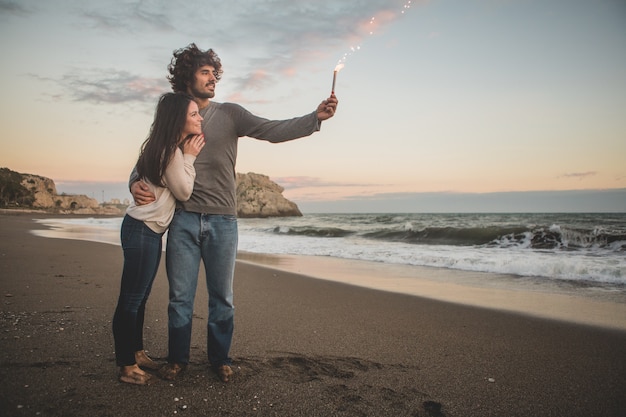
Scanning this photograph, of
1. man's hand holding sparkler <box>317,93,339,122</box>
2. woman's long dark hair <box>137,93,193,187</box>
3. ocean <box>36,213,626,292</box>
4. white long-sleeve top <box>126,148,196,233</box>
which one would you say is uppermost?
man's hand holding sparkler <box>317,93,339,122</box>

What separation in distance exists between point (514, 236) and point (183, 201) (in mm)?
17947

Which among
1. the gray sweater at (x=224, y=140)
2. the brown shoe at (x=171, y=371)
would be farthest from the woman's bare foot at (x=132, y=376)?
the gray sweater at (x=224, y=140)

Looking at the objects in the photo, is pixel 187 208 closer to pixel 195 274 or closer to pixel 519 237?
pixel 195 274

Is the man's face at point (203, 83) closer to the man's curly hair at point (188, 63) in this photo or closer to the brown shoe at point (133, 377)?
the man's curly hair at point (188, 63)

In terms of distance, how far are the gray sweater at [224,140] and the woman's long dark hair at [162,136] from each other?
0.21 meters

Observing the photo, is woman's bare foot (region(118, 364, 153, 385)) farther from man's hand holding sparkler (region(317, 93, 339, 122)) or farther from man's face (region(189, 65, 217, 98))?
man's hand holding sparkler (region(317, 93, 339, 122))

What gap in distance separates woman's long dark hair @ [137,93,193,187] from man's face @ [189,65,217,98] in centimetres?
19

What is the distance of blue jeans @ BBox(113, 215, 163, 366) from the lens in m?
2.51

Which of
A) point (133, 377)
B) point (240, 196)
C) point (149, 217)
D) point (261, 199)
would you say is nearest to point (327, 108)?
point (149, 217)

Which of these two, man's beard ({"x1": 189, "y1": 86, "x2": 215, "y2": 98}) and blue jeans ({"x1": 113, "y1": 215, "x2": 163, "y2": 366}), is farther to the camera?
man's beard ({"x1": 189, "y1": 86, "x2": 215, "y2": 98})

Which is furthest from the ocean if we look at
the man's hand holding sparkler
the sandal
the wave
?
the sandal

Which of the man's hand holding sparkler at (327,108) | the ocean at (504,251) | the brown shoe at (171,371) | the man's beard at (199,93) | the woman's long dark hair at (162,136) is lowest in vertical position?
the ocean at (504,251)

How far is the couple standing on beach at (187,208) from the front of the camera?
2.54m

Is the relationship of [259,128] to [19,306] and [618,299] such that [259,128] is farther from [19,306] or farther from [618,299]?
[618,299]
